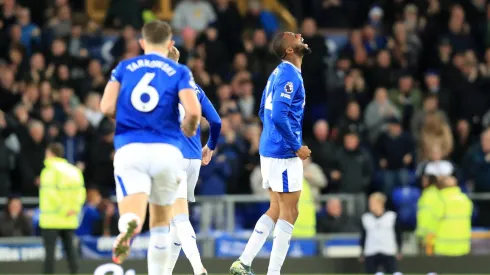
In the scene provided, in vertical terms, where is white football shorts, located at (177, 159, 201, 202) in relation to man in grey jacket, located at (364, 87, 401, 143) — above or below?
below

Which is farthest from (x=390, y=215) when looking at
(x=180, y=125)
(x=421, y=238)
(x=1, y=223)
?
(x=180, y=125)

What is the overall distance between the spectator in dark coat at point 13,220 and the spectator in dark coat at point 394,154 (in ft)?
19.1

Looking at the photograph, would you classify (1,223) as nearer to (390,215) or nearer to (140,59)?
(390,215)

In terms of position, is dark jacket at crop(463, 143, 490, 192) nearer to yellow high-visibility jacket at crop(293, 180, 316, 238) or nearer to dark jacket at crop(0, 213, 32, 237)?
yellow high-visibility jacket at crop(293, 180, 316, 238)

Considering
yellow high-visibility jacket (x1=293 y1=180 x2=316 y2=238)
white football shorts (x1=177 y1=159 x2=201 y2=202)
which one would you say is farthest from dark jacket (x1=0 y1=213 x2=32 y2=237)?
white football shorts (x1=177 y1=159 x2=201 y2=202)

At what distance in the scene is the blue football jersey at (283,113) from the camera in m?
11.2

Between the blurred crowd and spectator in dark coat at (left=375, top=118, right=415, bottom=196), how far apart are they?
0.02 metres

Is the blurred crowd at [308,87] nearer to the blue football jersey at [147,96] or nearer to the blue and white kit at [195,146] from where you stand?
the blue and white kit at [195,146]

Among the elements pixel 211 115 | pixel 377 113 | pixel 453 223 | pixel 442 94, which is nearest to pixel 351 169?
pixel 377 113

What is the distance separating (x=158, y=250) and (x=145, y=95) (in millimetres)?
1195

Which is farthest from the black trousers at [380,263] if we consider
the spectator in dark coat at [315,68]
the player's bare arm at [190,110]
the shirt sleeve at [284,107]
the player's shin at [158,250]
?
the player's bare arm at [190,110]

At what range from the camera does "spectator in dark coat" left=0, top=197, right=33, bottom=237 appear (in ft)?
59.2

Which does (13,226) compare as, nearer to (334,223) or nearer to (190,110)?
(334,223)

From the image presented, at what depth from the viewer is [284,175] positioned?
37.2 ft
